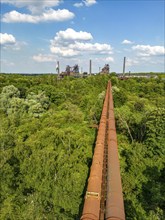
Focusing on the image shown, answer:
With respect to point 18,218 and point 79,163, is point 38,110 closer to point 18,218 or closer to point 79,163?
point 79,163

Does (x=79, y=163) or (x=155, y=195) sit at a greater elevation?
(x=79, y=163)

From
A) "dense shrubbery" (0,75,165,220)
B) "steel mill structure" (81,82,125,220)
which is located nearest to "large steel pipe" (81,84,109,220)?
"steel mill structure" (81,82,125,220)

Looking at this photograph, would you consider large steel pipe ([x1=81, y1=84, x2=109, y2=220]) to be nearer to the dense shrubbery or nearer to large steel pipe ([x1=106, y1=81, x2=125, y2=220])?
large steel pipe ([x1=106, y1=81, x2=125, y2=220])

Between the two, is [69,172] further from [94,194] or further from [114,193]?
[114,193]

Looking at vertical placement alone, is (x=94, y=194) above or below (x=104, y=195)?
above

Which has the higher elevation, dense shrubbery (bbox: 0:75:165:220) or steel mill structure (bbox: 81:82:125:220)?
steel mill structure (bbox: 81:82:125:220)

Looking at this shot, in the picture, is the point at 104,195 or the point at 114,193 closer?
the point at 114,193

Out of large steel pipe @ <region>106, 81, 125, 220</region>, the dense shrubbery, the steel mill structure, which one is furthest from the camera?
the dense shrubbery

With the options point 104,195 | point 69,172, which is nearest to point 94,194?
point 104,195

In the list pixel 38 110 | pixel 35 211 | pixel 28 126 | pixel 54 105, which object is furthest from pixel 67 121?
pixel 35 211

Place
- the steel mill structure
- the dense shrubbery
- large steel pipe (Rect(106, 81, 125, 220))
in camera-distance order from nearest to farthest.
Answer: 1. large steel pipe (Rect(106, 81, 125, 220))
2. the steel mill structure
3. the dense shrubbery

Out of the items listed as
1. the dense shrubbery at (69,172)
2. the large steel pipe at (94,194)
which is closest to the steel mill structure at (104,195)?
the large steel pipe at (94,194)
